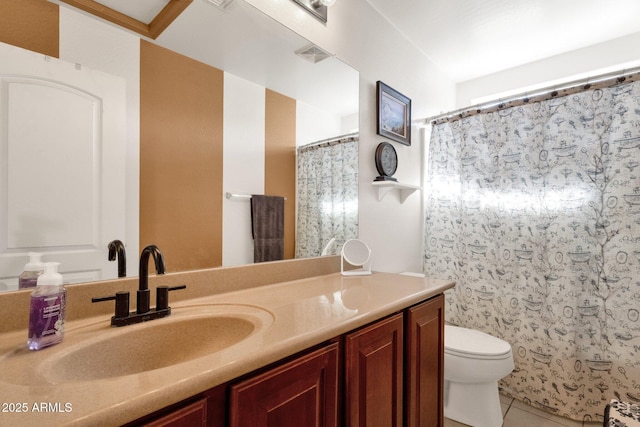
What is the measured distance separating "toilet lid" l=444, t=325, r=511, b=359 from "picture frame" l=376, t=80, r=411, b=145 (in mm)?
1346

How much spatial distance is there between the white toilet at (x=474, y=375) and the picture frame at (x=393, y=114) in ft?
4.48

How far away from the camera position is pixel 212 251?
1157mm

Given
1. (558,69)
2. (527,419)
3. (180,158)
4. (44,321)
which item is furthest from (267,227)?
(558,69)

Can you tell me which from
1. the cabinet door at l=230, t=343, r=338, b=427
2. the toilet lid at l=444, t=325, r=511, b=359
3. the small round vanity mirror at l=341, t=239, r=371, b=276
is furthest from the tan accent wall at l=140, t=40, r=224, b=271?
the toilet lid at l=444, t=325, r=511, b=359

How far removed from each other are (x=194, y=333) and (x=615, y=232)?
2215 mm

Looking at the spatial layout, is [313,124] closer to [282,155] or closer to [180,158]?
[282,155]

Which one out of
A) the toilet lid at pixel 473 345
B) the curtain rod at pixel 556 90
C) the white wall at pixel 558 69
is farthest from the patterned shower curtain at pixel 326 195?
the white wall at pixel 558 69

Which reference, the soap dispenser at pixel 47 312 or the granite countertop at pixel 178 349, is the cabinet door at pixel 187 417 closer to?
the granite countertop at pixel 178 349

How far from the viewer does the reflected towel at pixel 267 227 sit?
51.5 inches

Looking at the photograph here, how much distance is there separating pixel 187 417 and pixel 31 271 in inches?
24.7

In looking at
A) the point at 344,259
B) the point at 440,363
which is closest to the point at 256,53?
the point at 344,259

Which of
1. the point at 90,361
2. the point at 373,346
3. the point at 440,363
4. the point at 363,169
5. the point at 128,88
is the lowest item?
the point at 440,363

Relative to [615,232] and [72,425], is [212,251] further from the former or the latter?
[615,232]

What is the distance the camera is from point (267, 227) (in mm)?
1354
